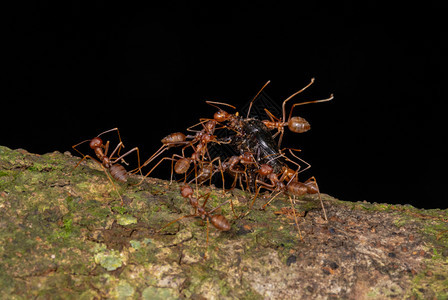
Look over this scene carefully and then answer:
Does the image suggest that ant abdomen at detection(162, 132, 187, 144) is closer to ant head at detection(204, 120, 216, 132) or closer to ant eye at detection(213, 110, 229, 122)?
ant head at detection(204, 120, 216, 132)

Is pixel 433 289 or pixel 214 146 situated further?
pixel 214 146

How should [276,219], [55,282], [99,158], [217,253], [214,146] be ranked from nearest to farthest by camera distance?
[55,282] < [217,253] < [276,219] < [99,158] < [214,146]

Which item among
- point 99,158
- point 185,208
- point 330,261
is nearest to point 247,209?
point 185,208

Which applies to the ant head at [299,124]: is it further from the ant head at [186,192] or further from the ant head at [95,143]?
the ant head at [95,143]

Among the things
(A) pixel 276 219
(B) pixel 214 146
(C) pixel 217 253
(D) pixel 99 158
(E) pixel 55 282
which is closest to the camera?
(E) pixel 55 282

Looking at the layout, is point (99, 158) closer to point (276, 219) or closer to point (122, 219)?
point (122, 219)

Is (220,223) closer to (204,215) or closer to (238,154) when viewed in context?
(204,215)

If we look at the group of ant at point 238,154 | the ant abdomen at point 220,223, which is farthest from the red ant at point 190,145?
the ant abdomen at point 220,223
